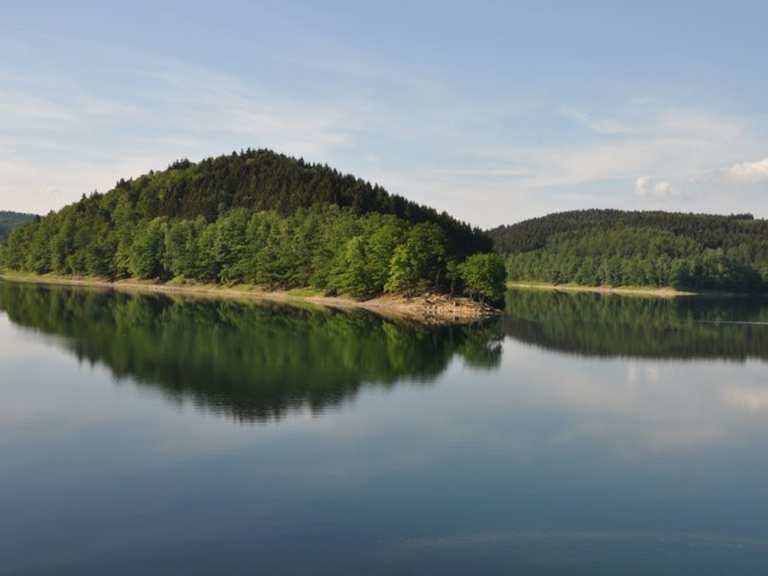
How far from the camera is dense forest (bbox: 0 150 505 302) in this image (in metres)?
130

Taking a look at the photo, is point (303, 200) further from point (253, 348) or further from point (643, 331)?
point (253, 348)

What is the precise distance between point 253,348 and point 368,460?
3667 centimetres

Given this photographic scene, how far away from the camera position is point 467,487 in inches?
1251

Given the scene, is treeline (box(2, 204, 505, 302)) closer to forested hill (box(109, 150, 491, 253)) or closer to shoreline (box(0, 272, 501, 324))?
shoreline (box(0, 272, 501, 324))

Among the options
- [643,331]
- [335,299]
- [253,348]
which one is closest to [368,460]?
[253,348]

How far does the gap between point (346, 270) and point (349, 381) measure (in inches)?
3162

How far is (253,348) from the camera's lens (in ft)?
229

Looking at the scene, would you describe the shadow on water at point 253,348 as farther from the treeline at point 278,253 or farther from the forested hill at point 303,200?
the forested hill at point 303,200

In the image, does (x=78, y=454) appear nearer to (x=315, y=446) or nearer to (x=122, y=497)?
(x=122, y=497)

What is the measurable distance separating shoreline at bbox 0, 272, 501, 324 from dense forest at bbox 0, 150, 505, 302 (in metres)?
2.38

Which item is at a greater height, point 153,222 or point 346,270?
point 153,222

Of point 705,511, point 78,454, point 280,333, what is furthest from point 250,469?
point 280,333

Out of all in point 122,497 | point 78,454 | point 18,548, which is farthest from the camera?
point 78,454

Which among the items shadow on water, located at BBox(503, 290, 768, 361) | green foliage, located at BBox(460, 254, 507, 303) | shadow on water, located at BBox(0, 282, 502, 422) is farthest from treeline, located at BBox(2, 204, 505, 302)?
shadow on water, located at BBox(0, 282, 502, 422)
